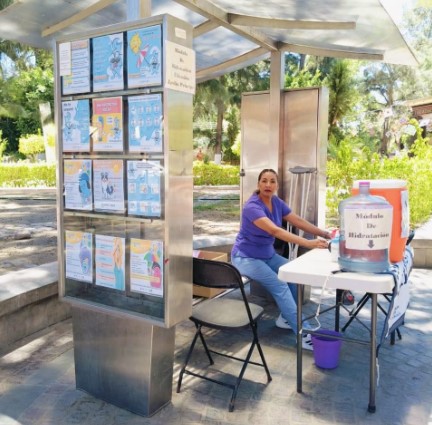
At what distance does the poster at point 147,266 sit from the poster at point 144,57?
0.82 m

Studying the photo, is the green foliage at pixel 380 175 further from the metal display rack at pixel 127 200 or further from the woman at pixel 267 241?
the metal display rack at pixel 127 200

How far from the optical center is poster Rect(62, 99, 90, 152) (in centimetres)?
264

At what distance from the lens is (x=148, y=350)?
260 cm

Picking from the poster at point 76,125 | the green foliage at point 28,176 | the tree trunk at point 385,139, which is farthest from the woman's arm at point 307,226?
the tree trunk at point 385,139

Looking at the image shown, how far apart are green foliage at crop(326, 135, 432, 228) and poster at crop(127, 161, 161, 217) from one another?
526 cm

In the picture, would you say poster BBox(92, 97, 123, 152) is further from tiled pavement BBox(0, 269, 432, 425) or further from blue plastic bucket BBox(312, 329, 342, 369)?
blue plastic bucket BBox(312, 329, 342, 369)

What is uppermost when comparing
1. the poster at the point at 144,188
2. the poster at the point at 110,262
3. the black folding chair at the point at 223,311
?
the poster at the point at 144,188

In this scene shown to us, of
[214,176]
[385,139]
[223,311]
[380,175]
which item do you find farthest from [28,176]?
[385,139]

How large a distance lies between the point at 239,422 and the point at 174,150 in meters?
Answer: 1.50

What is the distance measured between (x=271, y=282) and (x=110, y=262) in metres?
1.37

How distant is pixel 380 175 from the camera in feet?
23.3

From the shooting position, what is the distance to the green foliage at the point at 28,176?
61.3 ft

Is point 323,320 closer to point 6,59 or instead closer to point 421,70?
point 6,59

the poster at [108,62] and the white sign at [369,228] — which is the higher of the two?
the poster at [108,62]
